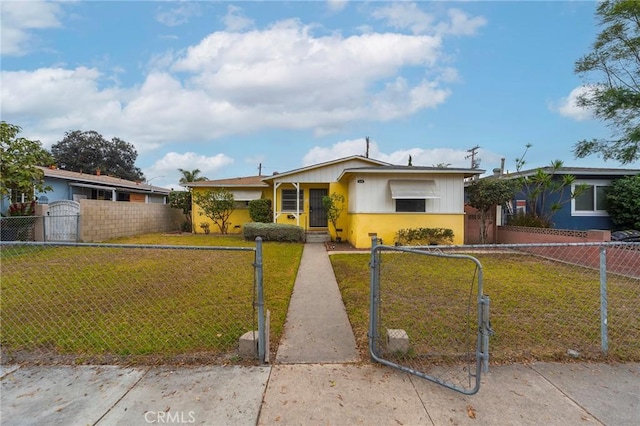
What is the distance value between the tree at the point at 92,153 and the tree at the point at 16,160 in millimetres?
32462

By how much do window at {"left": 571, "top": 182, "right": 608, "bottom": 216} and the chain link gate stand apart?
916cm

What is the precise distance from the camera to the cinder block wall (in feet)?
39.4

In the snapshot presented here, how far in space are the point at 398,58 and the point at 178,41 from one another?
7.96 m

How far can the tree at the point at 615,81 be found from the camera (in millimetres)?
10195

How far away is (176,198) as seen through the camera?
1819cm

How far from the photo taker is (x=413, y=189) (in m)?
11.2

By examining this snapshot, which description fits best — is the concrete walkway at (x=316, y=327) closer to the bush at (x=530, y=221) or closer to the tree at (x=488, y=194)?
the tree at (x=488, y=194)

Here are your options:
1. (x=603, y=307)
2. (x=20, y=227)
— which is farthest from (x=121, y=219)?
(x=603, y=307)

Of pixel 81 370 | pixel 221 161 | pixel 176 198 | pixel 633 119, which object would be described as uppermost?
pixel 221 161

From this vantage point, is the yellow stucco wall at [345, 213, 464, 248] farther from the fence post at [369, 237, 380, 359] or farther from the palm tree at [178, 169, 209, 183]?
the palm tree at [178, 169, 209, 183]

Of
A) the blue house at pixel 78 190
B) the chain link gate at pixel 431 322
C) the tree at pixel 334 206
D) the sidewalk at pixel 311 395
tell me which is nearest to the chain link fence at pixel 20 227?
the blue house at pixel 78 190

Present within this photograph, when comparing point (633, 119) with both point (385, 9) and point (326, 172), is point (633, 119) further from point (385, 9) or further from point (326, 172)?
point (326, 172)

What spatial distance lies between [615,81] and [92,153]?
52.0 metres

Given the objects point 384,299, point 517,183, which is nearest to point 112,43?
point 384,299
